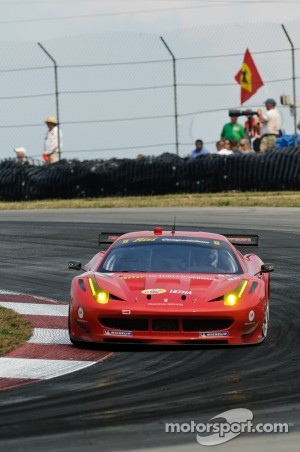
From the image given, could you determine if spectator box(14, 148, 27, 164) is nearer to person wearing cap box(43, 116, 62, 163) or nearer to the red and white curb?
person wearing cap box(43, 116, 62, 163)

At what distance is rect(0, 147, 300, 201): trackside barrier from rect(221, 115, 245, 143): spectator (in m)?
1.51

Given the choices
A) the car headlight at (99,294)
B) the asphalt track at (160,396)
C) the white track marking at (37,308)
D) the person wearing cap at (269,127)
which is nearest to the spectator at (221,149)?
the person wearing cap at (269,127)

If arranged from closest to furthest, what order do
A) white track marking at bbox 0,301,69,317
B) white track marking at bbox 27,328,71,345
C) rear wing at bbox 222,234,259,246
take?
white track marking at bbox 27,328,71,345 < rear wing at bbox 222,234,259,246 < white track marking at bbox 0,301,69,317

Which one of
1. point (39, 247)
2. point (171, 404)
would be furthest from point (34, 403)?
point (39, 247)

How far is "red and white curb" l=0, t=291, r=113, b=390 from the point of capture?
9781mm

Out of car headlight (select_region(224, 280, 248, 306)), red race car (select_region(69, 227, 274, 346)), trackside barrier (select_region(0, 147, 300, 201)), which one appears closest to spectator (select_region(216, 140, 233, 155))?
trackside barrier (select_region(0, 147, 300, 201))

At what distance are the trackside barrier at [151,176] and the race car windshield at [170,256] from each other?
1320cm

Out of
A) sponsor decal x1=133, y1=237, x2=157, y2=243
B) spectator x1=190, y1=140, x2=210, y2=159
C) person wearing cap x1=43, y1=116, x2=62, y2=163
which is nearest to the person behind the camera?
sponsor decal x1=133, y1=237, x2=157, y2=243

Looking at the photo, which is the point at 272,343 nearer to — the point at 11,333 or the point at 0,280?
the point at 11,333

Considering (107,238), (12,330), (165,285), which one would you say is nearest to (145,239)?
(107,238)

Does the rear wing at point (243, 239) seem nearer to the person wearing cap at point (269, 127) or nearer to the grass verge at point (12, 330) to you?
the grass verge at point (12, 330)

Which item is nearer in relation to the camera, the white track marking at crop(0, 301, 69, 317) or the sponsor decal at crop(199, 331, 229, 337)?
the sponsor decal at crop(199, 331, 229, 337)

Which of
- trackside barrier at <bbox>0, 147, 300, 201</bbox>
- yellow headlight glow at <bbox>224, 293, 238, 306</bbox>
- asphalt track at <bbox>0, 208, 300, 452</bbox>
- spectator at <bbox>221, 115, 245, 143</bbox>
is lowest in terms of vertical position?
asphalt track at <bbox>0, 208, 300, 452</bbox>

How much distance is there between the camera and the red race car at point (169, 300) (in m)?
10.9
